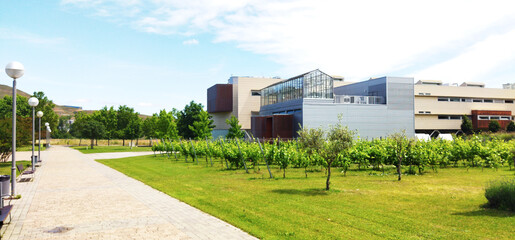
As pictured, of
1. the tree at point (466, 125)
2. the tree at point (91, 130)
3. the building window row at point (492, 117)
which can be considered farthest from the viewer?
the building window row at point (492, 117)

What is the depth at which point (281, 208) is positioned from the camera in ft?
31.1

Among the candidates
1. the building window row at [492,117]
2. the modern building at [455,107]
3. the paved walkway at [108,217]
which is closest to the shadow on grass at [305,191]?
the paved walkway at [108,217]

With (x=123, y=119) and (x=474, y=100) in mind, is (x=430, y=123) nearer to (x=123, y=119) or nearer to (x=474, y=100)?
(x=474, y=100)

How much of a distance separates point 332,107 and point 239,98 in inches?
936

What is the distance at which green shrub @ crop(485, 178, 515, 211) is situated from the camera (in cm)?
882

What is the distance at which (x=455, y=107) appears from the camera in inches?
2800

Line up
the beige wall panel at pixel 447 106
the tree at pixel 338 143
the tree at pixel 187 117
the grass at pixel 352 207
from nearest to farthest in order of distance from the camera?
the grass at pixel 352 207
the tree at pixel 338 143
the tree at pixel 187 117
the beige wall panel at pixel 447 106

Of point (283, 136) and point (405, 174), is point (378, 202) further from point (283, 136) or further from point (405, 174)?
point (283, 136)

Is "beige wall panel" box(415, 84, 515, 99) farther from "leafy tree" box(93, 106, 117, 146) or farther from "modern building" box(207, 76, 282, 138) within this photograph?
"leafy tree" box(93, 106, 117, 146)

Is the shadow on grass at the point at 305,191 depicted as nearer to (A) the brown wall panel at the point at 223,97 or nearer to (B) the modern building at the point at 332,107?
(B) the modern building at the point at 332,107

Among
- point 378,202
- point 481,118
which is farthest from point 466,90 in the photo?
point 378,202

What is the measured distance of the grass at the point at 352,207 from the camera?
718 cm

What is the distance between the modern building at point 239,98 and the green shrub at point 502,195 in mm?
56939

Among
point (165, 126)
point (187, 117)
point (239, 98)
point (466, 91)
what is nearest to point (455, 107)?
point (466, 91)
